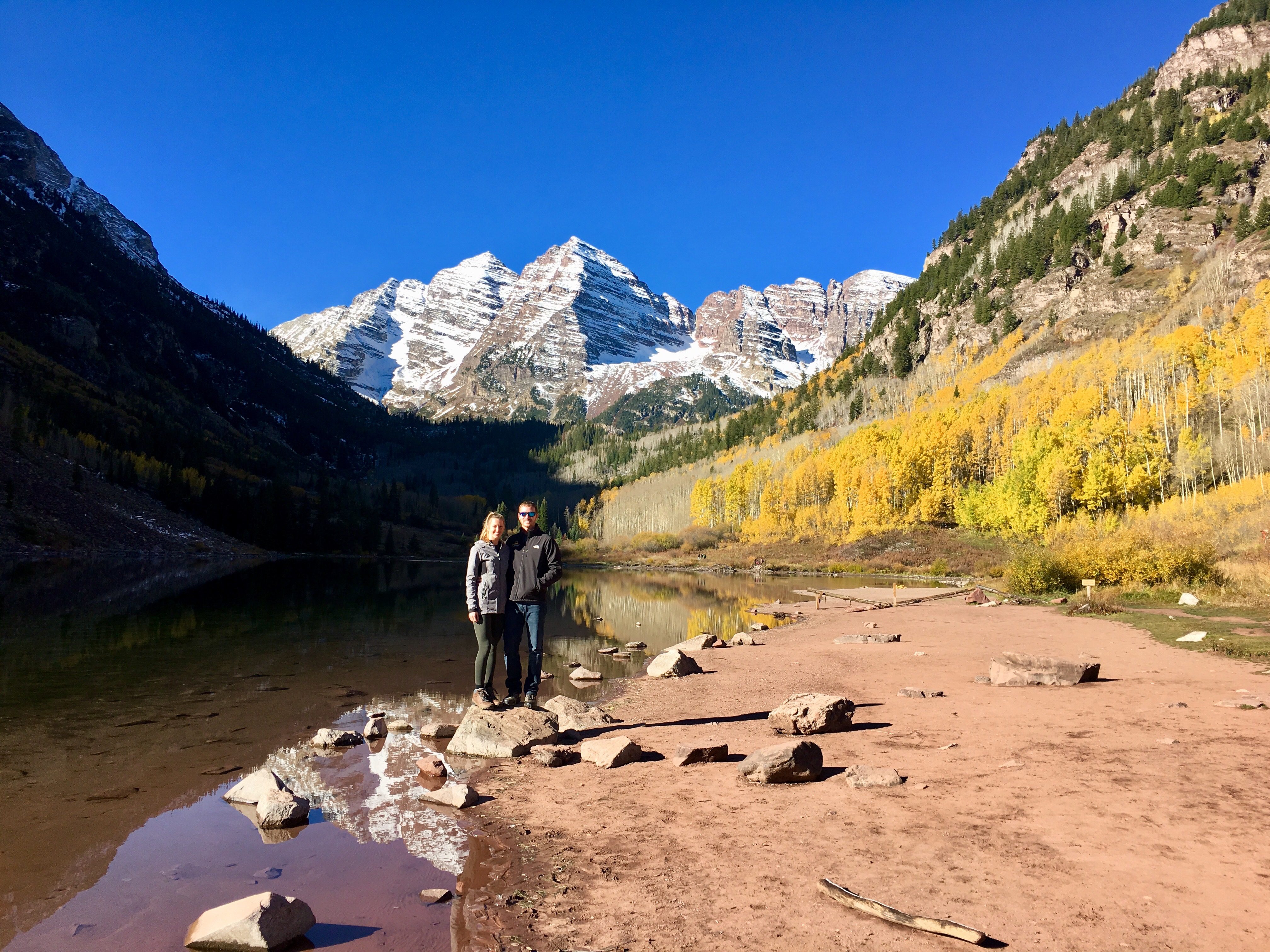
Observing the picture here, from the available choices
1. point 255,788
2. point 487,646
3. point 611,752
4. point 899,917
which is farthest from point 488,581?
point 899,917

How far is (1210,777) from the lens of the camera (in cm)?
657

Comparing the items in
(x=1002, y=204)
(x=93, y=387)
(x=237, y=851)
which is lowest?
(x=237, y=851)

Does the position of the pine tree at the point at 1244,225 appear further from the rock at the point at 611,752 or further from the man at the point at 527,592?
the rock at the point at 611,752

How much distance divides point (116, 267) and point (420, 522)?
4882 inches

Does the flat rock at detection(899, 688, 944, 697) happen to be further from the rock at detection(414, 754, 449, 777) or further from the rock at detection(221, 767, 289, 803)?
the rock at detection(221, 767, 289, 803)

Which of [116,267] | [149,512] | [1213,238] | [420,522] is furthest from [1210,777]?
[116,267]

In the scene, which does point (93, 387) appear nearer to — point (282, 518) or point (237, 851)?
point (282, 518)

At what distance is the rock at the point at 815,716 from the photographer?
950cm

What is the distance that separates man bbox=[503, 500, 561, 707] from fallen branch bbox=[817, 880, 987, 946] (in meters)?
6.47

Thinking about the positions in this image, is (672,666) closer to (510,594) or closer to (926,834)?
(510,594)

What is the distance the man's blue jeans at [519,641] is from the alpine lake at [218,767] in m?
1.48

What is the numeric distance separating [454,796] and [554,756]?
5.78 feet

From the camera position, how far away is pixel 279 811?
6426 millimetres

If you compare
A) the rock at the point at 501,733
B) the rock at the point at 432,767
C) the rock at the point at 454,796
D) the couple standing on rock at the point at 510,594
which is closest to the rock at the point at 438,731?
the rock at the point at 501,733
